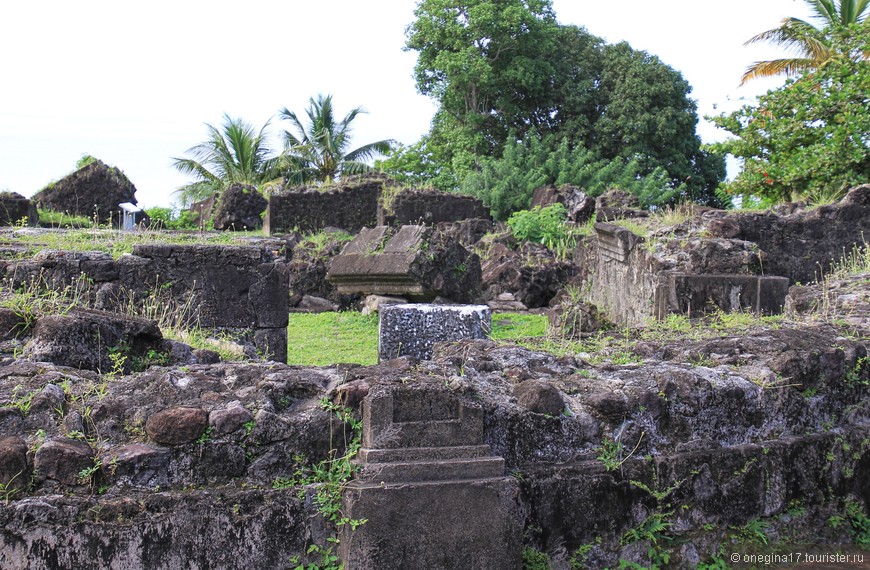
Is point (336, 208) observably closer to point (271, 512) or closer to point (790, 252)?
point (790, 252)

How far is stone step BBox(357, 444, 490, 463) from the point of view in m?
2.88

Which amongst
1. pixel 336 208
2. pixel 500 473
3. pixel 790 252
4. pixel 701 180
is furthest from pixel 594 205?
pixel 500 473

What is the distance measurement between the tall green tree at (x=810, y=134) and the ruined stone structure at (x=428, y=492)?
456 inches

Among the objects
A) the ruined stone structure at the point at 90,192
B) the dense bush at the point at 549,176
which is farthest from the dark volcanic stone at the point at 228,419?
the dense bush at the point at 549,176

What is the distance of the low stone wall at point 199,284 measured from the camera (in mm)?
6117

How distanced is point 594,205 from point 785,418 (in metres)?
14.3

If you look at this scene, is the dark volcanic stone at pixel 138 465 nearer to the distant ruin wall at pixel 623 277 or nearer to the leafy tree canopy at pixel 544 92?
the distant ruin wall at pixel 623 277

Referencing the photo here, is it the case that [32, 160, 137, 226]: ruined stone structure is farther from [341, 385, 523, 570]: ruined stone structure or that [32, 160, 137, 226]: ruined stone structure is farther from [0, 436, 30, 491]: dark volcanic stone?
[341, 385, 523, 570]: ruined stone structure

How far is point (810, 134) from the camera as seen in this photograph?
1437 cm

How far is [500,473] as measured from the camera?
9.83ft

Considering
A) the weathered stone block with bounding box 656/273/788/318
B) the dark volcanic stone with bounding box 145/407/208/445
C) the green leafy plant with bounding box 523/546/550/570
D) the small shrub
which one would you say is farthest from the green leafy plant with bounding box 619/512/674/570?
the small shrub

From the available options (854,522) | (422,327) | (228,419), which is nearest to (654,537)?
(854,522)

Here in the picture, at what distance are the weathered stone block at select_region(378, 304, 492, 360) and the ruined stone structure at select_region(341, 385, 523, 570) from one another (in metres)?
3.94

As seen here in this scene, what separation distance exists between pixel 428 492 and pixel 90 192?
14179 millimetres
